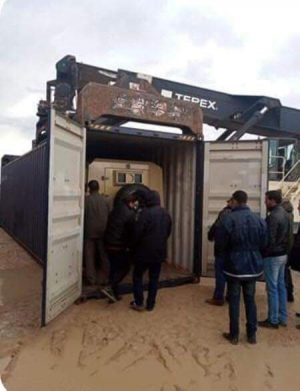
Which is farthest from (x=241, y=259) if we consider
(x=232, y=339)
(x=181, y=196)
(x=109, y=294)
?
(x=181, y=196)

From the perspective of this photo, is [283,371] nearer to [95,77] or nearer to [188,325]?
[188,325]

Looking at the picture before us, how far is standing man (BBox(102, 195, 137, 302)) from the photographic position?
5836 mm

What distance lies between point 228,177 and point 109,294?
9.01 ft

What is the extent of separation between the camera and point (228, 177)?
22.5 ft

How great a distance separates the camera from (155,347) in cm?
439

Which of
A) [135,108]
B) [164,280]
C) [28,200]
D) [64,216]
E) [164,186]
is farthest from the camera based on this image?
[28,200]

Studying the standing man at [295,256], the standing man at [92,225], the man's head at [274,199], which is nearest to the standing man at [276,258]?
the man's head at [274,199]

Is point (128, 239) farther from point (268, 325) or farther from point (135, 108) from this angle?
Result: point (268, 325)

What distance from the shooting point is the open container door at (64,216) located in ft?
15.6

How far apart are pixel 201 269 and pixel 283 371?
10.0 ft

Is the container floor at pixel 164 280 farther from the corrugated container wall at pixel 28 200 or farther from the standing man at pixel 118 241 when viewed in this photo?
the corrugated container wall at pixel 28 200

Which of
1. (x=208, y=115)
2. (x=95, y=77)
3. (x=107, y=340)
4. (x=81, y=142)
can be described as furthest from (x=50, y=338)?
(x=208, y=115)

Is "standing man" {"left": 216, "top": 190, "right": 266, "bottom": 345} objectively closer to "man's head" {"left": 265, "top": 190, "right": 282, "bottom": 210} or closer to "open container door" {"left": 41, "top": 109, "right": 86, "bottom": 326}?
"man's head" {"left": 265, "top": 190, "right": 282, "bottom": 210}

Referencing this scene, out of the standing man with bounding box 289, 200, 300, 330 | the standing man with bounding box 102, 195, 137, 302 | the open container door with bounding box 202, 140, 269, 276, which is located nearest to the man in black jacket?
the standing man with bounding box 102, 195, 137, 302
